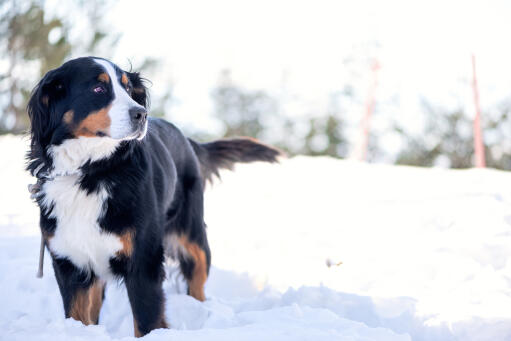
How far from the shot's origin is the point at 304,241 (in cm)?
504

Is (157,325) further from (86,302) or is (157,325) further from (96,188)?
(96,188)

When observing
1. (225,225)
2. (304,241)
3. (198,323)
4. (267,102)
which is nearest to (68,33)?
(267,102)

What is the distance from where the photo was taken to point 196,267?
3680mm

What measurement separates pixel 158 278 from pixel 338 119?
1772cm

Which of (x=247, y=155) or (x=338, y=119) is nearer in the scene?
(x=247, y=155)

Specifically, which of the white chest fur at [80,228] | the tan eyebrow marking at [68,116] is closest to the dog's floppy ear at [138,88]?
the tan eyebrow marking at [68,116]

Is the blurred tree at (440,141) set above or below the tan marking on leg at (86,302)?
below


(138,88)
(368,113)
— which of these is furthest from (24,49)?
(138,88)

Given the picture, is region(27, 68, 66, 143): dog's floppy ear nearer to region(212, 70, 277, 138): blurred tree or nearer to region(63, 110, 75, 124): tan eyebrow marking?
region(63, 110, 75, 124): tan eyebrow marking

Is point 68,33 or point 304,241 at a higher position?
point 68,33

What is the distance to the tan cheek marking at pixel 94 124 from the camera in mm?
2652

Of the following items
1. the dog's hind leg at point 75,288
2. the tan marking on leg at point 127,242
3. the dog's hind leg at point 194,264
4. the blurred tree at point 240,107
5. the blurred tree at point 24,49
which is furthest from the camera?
the blurred tree at point 240,107

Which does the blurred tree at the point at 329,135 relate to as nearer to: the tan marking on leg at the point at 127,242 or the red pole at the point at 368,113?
the red pole at the point at 368,113

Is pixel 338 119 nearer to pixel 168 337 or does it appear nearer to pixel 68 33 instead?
pixel 68 33
